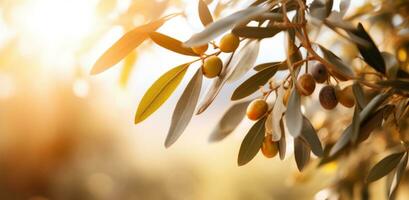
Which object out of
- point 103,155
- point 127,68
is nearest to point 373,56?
point 127,68

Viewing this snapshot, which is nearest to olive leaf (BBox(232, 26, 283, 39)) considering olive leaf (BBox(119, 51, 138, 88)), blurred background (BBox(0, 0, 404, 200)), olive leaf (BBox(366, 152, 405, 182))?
olive leaf (BBox(366, 152, 405, 182))

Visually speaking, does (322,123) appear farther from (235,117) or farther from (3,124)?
(3,124)

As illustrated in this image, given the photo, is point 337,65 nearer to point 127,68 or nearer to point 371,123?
point 371,123

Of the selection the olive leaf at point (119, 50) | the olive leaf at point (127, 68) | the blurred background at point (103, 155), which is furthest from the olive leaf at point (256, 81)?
the blurred background at point (103, 155)

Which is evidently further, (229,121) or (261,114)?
(229,121)

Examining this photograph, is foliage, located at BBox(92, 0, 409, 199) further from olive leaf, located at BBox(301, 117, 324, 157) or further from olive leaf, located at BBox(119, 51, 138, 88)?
olive leaf, located at BBox(119, 51, 138, 88)

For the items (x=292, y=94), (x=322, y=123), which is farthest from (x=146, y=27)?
(x=322, y=123)
